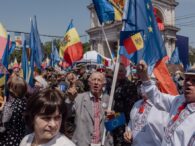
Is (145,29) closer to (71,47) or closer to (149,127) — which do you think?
(149,127)

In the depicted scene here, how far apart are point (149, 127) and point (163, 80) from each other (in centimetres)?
85

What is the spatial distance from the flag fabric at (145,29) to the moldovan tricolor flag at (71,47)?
6560 mm

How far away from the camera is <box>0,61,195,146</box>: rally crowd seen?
8.29 feet

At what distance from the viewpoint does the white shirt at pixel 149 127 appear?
4.02m

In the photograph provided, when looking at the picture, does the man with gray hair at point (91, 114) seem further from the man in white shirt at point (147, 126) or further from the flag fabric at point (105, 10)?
the flag fabric at point (105, 10)

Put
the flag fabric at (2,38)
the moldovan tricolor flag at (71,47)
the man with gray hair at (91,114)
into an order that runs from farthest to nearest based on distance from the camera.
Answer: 1. the moldovan tricolor flag at (71,47)
2. the flag fabric at (2,38)
3. the man with gray hair at (91,114)

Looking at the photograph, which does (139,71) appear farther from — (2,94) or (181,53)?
(181,53)

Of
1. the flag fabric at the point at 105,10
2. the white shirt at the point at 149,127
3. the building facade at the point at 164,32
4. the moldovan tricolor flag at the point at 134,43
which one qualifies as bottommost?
the white shirt at the point at 149,127

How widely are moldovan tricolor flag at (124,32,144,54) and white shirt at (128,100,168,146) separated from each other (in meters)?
1.00

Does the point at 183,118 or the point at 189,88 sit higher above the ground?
the point at 189,88

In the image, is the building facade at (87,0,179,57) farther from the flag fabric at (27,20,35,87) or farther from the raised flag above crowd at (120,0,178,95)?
the raised flag above crowd at (120,0,178,95)

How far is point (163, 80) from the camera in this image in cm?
466

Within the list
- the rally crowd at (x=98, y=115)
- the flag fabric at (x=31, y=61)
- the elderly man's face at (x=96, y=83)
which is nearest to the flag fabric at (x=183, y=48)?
the flag fabric at (x=31, y=61)

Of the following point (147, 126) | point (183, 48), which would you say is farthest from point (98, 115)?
point (183, 48)
